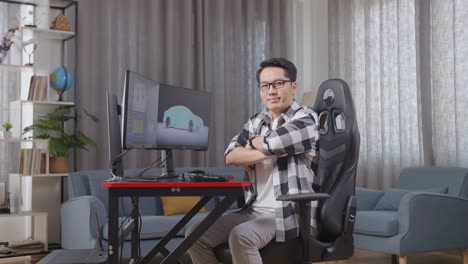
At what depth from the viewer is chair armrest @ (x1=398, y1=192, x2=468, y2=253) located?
13.3ft

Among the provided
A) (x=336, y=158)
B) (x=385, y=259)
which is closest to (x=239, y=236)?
(x=336, y=158)

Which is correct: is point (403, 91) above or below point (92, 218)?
above

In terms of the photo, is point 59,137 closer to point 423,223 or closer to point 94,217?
point 94,217

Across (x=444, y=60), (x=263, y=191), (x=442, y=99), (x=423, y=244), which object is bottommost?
(x=423, y=244)

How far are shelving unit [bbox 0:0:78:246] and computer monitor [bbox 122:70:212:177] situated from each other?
2302 millimetres

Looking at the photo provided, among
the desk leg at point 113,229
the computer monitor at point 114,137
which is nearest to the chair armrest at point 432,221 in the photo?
the computer monitor at point 114,137

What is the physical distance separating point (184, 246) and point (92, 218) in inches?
72.7

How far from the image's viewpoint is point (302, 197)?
7.63 ft

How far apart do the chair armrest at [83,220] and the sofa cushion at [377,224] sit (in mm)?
1814

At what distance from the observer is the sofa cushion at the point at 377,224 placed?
410 centimetres

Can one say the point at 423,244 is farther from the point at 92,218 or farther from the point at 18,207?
the point at 18,207

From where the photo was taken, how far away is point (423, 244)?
4090mm

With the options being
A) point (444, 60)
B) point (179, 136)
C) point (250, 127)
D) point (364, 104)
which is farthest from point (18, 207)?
point (444, 60)

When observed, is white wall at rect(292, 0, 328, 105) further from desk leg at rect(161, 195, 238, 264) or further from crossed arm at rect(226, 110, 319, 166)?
desk leg at rect(161, 195, 238, 264)
